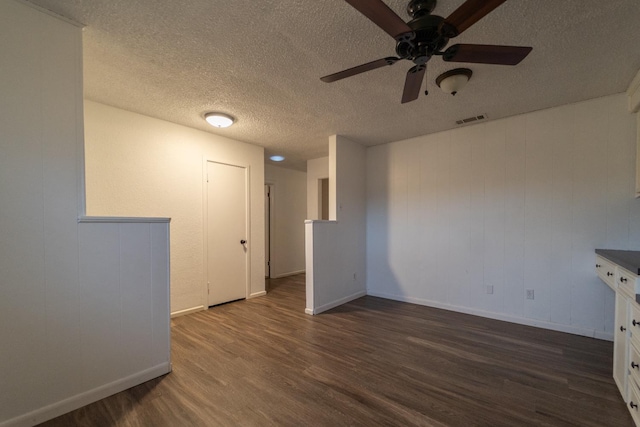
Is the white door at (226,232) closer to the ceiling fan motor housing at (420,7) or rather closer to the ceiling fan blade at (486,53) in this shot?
the ceiling fan motor housing at (420,7)

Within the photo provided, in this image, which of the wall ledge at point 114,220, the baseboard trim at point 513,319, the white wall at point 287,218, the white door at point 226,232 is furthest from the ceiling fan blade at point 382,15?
the white wall at point 287,218

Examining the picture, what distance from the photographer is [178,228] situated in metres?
3.51

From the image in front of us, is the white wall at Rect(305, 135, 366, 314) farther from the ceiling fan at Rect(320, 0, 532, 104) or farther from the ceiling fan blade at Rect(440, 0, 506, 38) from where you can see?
the ceiling fan blade at Rect(440, 0, 506, 38)

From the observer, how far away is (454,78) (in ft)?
7.27

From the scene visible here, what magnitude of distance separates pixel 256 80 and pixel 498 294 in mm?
3753

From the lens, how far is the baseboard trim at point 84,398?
1.58 meters

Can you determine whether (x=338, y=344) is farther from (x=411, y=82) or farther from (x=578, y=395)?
(x=411, y=82)

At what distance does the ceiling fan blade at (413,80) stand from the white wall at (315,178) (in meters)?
3.37

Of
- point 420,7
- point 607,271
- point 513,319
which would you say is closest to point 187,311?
point 420,7

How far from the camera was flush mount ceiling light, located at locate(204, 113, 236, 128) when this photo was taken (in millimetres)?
3102

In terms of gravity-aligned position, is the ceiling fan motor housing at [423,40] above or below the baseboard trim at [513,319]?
above

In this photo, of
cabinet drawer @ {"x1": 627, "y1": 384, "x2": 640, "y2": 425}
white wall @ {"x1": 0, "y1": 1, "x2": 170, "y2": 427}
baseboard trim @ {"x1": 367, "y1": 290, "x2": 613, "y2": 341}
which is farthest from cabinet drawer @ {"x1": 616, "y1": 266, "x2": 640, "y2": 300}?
white wall @ {"x1": 0, "y1": 1, "x2": 170, "y2": 427}

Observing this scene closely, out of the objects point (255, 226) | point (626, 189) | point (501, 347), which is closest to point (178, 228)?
point (255, 226)

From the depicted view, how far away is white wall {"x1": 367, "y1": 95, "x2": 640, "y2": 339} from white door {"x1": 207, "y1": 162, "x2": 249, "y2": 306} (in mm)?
2264
